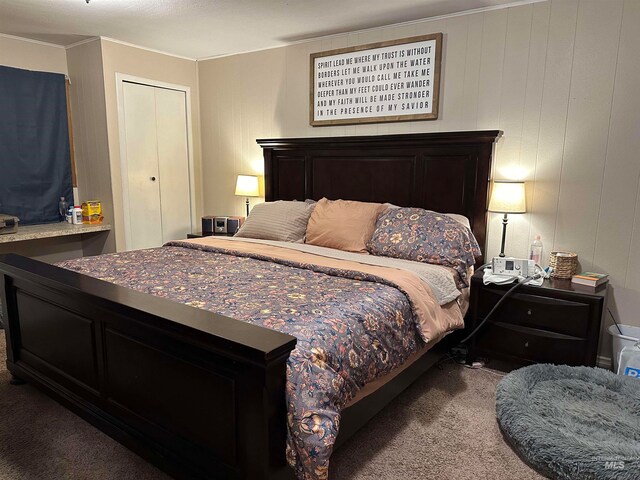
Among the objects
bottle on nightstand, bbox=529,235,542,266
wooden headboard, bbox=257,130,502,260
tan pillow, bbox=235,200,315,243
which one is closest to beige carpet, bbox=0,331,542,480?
bottle on nightstand, bbox=529,235,542,266

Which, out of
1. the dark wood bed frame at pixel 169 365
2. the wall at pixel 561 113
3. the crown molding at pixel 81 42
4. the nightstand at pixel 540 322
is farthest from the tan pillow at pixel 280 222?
the crown molding at pixel 81 42

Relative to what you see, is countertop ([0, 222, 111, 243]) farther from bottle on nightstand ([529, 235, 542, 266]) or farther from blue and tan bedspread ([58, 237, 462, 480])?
bottle on nightstand ([529, 235, 542, 266])

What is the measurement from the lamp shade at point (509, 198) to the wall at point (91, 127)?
10.5 ft

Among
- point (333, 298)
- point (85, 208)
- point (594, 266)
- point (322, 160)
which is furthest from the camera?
point (85, 208)

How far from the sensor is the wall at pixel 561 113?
2719 mm

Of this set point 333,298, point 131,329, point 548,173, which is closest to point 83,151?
point 131,329

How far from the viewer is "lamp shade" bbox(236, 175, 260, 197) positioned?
4188mm

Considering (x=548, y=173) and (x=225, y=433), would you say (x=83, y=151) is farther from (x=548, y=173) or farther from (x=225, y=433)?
(x=548, y=173)

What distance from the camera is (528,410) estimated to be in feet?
7.14

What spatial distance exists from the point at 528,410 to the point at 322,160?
7.90 feet

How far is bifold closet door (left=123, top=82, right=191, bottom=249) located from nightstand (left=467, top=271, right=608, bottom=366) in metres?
3.04

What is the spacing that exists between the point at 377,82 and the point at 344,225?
1.21m

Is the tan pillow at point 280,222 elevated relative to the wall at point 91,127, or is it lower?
lower

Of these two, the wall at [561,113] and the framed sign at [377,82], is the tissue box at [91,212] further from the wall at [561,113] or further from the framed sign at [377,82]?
the wall at [561,113]
